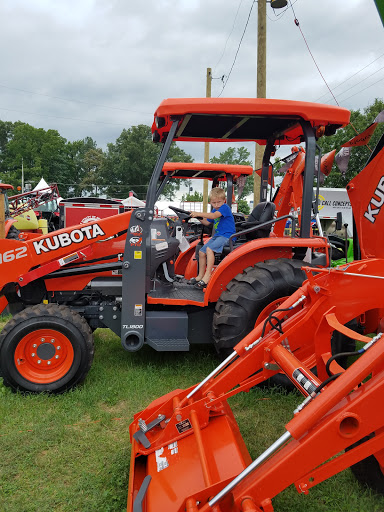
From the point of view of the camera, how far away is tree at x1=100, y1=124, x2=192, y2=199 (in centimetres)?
4772

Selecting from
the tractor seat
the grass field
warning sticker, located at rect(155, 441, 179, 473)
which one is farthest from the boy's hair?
warning sticker, located at rect(155, 441, 179, 473)

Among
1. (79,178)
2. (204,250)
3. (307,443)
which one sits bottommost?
(307,443)

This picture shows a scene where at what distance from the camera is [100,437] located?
117 inches

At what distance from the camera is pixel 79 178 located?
208 ft

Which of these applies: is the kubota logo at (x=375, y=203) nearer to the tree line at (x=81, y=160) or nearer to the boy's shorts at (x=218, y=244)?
the boy's shorts at (x=218, y=244)

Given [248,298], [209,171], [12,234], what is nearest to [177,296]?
[248,298]

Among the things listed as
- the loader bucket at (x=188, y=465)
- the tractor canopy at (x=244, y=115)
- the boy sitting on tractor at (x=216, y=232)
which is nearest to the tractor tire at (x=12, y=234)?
the boy sitting on tractor at (x=216, y=232)

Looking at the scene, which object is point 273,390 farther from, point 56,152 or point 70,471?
point 56,152

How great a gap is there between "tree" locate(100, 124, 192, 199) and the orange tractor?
147 ft

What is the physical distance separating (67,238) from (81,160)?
64.8 meters

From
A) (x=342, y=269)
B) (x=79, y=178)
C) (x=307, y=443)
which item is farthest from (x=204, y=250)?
(x=79, y=178)

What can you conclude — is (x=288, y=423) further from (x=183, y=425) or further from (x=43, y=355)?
(x=43, y=355)

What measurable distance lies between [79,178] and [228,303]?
63.7 meters

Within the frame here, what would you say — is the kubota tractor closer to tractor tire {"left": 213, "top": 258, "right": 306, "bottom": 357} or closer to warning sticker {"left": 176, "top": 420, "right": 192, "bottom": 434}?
tractor tire {"left": 213, "top": 258, "right": 306, "bottom": 357}
